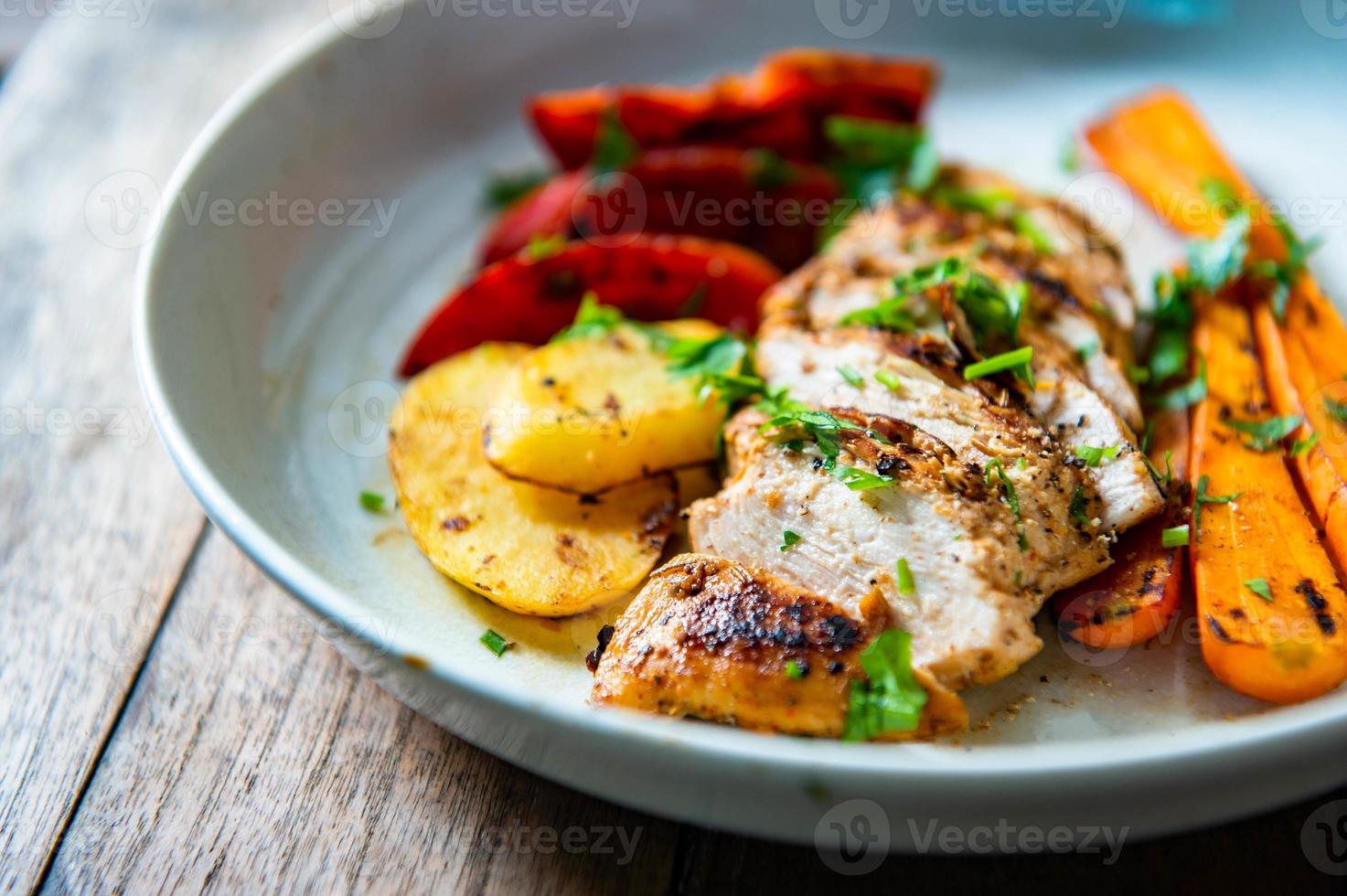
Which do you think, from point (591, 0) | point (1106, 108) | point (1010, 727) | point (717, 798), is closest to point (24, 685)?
point (717, 798)

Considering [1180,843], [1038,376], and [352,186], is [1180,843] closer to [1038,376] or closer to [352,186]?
[1038,376]

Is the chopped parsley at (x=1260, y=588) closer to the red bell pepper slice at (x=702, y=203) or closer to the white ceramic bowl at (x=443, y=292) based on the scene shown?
the white ceramic bowl at (x=443, y=292)

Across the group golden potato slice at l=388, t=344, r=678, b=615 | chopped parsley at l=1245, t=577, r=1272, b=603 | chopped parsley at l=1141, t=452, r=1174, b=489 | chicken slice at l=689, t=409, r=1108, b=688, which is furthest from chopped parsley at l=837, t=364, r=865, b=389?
chopped parsley at l=1245, t=577, r=1272, b=603

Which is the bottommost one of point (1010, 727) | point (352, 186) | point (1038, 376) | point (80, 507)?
point (80, 507)

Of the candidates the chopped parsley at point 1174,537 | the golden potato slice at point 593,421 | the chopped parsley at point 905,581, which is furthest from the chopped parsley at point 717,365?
the chopped parsley at point 1174,537

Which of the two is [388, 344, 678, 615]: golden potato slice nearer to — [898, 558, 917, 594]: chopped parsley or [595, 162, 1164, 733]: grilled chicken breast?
[595, 162, 1164, 733]: grilled chicken breast
